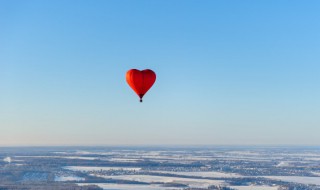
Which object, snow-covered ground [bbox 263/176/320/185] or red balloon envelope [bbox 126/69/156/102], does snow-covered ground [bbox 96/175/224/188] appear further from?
red balloon envelope [bbox 126/69/156/102]

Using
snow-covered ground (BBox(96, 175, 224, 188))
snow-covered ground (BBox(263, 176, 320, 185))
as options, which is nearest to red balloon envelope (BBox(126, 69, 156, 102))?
snow-covered ground (BBox(96, 175, 224, 188))

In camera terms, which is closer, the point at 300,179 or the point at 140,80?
the point at 140,80

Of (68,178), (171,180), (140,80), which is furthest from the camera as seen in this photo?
(68,178)

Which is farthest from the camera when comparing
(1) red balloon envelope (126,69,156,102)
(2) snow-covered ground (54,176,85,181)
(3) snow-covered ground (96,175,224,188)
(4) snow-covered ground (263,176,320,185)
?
(2) snow-covered ground (54,176,85,181)

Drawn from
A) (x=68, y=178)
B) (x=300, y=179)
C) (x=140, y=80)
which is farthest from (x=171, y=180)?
(x=140, y=80)

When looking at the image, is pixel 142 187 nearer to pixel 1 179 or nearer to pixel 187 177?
pixel 187 177

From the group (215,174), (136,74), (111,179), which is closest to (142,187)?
(111,179)

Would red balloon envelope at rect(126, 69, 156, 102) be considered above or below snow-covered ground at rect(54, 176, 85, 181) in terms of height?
above

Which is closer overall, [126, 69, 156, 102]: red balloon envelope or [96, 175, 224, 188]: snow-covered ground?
[126, 69, 156, 102]: red balloon envelope

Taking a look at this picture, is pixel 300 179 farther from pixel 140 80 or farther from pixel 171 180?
pixel 140 80
